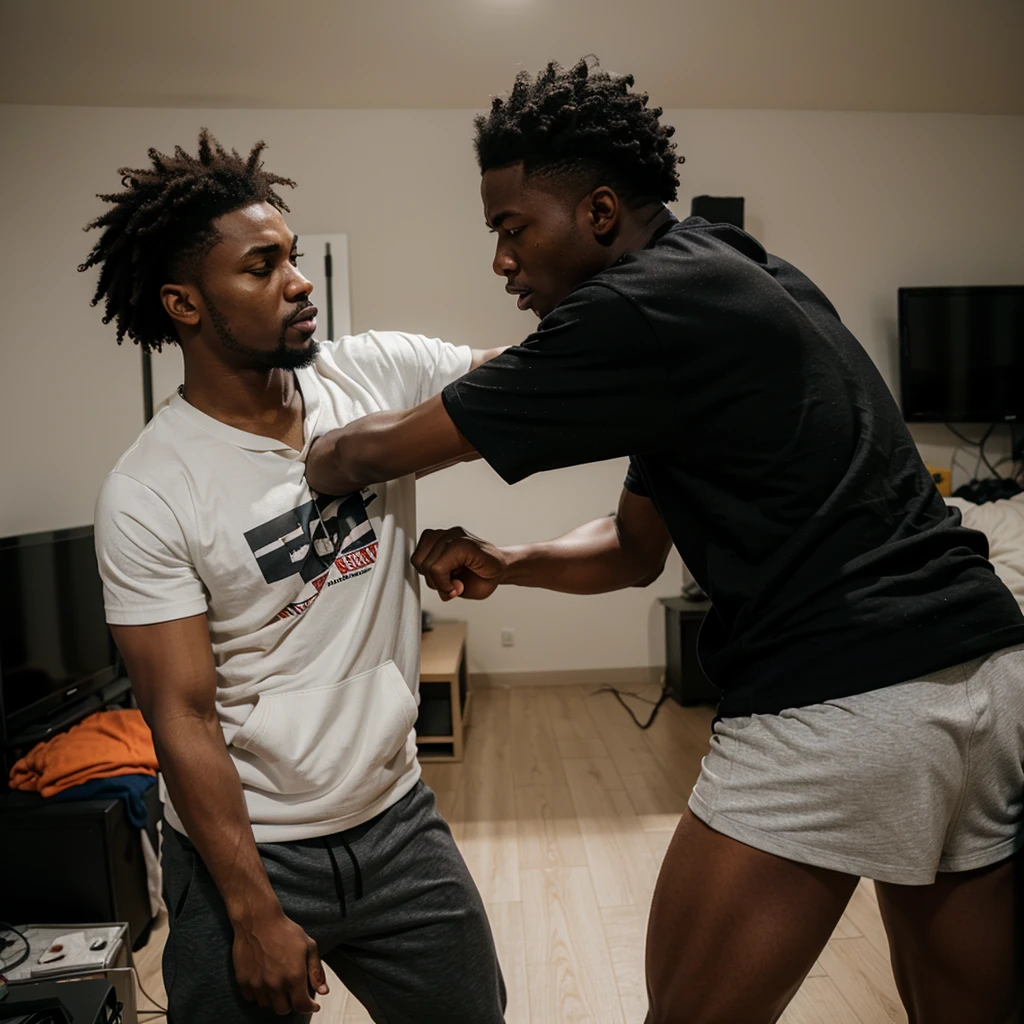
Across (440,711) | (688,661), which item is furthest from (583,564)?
(688,661)

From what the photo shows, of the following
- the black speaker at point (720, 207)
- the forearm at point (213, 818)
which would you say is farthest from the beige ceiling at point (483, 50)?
the forearm at point (213, 818)

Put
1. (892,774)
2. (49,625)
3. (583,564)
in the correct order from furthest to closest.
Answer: (49,625) → (583,564) → (892,774)

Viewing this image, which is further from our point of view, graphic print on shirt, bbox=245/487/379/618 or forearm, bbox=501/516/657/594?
forearm, bbox=501/516/657/594

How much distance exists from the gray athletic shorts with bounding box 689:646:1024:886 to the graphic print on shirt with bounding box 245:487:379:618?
578 millimetres

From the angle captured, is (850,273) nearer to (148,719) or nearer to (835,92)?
(835,92)

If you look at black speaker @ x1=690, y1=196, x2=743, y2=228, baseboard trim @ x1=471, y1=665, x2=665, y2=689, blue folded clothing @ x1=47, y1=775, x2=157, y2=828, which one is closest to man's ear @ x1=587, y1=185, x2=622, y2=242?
blue folded clothing @ x1=47, y1=775, x2=157, y2=828

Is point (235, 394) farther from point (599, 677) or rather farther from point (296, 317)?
point (599, 677)

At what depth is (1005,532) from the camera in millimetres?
3566

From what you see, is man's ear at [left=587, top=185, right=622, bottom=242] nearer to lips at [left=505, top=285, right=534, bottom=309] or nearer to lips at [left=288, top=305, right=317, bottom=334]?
lips at [left=505, top=285, right=534, bottom=309]

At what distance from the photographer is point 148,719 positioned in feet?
3.34

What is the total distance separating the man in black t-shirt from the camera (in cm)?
91

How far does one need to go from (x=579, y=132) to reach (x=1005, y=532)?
3276 millimetres

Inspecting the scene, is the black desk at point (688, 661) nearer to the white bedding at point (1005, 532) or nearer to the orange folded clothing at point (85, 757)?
the white bedding at point (1005, 532)

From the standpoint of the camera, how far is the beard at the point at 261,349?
45.3 inches
